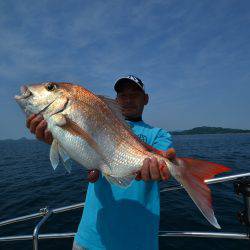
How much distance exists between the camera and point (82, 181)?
18.9 m

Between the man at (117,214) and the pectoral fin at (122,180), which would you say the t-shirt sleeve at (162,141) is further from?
the pectoral fin at (122,180)

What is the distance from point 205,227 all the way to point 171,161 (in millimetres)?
7377

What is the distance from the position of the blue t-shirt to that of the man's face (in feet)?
4.37

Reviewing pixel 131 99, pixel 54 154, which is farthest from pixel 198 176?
pixel 131 99

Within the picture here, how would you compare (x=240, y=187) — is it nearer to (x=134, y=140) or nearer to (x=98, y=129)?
(x=134, y=140)

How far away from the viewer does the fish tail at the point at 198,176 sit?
2.64 metres

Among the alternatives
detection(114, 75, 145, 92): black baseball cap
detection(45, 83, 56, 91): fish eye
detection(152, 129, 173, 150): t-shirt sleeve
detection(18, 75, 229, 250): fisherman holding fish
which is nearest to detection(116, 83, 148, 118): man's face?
detection(114, 75, 145, 92): black baseball cap

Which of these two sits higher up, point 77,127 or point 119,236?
point 77,127

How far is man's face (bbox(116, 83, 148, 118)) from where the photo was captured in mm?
4602

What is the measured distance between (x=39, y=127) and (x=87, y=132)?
0.64 meters

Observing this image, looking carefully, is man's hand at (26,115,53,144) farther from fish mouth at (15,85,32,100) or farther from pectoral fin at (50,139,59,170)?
fish mouth at (15,85,32,100)

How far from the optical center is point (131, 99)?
15.3ft

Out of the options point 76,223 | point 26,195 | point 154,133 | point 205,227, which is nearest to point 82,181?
point 26,195

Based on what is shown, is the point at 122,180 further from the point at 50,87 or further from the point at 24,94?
the point at 24,94
